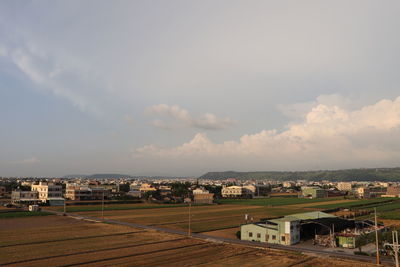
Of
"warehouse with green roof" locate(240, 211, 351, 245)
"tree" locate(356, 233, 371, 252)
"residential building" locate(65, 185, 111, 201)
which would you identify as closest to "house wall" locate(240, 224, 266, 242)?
"warehouse with green roof" locate(240, 211, 351, 245)

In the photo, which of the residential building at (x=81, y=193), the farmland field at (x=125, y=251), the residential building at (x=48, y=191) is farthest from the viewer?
the residential building at (x=81, y=193)

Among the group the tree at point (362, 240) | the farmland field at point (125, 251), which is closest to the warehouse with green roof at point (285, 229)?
the tree at point (362, 240)

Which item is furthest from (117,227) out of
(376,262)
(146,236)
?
(376,262)

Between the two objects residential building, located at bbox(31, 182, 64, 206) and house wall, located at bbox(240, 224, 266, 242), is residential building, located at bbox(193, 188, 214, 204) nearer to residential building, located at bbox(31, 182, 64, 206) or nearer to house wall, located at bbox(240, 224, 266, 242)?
residential building, located at bbox(31, 182, 64, 206)

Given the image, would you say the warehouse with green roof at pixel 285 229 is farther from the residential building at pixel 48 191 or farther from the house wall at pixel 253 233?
the residential building at pixel 48 191

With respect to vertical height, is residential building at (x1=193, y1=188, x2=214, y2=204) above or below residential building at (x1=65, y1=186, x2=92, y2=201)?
below

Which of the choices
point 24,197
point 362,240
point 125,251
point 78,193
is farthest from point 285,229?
point 24,197

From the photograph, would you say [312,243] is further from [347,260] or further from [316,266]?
[316,266]

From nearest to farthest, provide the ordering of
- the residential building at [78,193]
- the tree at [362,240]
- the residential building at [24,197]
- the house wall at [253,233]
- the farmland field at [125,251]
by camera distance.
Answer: the farmland field at [125,251] → the tree at [362,240] → the house wall at [253,233] → the residential building at [24,197] → the residential building at [78,193]
